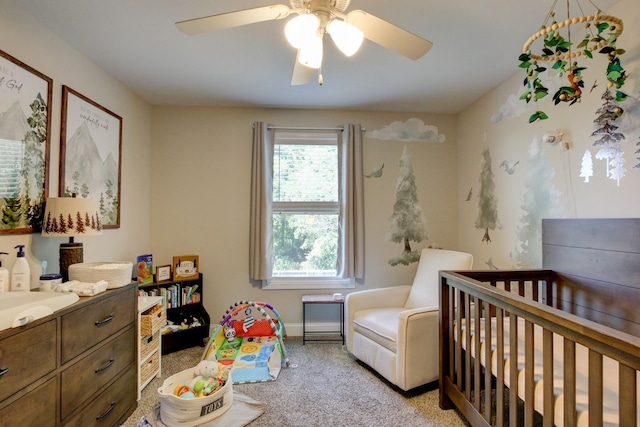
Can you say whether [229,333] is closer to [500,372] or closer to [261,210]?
[261,210]

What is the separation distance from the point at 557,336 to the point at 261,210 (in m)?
2.49

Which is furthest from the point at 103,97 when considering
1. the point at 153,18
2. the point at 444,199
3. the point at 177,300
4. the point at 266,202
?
the point at 444,199

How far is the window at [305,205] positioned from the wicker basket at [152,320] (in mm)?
1174

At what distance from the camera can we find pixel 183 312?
2926 mm

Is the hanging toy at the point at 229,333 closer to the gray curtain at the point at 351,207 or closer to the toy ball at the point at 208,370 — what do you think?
the toy ball at the point at 208,370

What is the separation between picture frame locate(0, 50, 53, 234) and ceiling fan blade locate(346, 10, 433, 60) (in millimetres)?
1806

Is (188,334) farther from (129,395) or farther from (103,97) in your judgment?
(103,97)

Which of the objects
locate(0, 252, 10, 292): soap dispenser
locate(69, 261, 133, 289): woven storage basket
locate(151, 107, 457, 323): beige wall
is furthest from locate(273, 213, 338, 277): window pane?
locate(0, 252, 10, 292): soap dispenser

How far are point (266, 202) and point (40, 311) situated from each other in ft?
6.58

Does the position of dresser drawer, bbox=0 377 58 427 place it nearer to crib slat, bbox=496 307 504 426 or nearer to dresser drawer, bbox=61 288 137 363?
dresser drawer, bbox=61 288 137 363

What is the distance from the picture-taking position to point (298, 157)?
10.7 ft

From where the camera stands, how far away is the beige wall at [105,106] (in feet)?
5.52

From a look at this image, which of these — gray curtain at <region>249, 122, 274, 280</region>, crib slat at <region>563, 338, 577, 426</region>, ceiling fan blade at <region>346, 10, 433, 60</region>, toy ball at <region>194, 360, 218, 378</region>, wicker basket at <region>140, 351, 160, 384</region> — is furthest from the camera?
gray curtain at <region>249, 122, 274, 280</region>

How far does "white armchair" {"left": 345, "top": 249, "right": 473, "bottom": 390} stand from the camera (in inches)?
80.2
